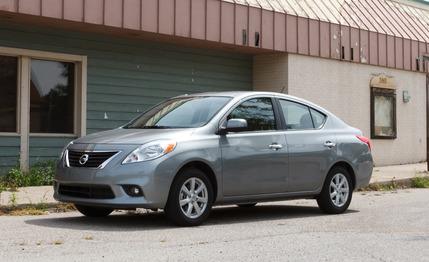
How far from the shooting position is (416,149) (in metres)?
21.5

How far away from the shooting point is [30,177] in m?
13.4

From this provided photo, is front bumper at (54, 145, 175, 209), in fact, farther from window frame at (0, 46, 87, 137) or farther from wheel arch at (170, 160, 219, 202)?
window frame at (0, 46, 87, 137)

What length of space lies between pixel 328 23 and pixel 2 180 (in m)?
9.39

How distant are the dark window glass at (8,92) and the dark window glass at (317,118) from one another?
21.2 feet

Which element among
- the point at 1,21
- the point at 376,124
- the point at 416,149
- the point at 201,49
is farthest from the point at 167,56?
the point at 416,149

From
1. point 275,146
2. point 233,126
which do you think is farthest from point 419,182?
point 233,126

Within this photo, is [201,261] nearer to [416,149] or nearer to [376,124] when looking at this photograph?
[376,124]

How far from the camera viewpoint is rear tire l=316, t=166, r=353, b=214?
1009cm

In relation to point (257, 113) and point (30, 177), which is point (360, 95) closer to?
point (30, 177)

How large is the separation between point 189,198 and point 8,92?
22.2 ft

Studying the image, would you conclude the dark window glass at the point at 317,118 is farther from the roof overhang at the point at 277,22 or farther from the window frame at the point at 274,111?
the roof overhang at the point at 277,22

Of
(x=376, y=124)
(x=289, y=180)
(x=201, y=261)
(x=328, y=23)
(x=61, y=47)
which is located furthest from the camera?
(x=376, y=124)

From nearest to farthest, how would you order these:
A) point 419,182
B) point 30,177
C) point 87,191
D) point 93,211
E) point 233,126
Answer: point 87,191 → point 233,126 → point 93,211 → point 30,177 → point 419,182

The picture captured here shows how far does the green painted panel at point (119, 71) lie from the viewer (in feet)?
46.0
